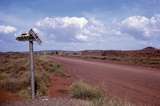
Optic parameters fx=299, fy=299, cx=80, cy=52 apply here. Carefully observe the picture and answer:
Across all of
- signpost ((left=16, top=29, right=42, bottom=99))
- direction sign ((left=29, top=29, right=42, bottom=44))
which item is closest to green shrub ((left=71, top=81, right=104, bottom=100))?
signpost ((left=16, top=29, right=42, bottom=99))

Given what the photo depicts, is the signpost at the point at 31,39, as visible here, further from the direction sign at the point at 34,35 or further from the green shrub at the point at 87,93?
the green shrub at the point at 87,93

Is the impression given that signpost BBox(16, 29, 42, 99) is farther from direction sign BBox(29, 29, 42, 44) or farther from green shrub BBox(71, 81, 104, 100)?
green shrub BBox(71, 81, 104, 100)

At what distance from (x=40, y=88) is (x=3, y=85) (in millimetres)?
2013

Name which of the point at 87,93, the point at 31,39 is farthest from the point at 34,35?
the point at 87,93

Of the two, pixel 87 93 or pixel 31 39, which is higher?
pixel 31 39

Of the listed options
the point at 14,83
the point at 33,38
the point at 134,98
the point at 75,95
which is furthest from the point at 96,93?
the point at 14,83

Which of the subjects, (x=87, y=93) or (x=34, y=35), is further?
(x=87, y=93)

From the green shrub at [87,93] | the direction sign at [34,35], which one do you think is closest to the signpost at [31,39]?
the direction sign at [34,35]

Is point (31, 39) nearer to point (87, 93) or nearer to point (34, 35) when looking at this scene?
point (34, 35)

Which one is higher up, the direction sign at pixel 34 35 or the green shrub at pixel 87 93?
the direction sign at pixel 34 35

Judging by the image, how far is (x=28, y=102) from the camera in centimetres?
1162

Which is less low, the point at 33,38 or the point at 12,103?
the point at 33,38

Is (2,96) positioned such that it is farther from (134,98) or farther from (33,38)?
(134,98)

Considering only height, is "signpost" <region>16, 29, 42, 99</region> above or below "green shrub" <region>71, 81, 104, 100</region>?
above
